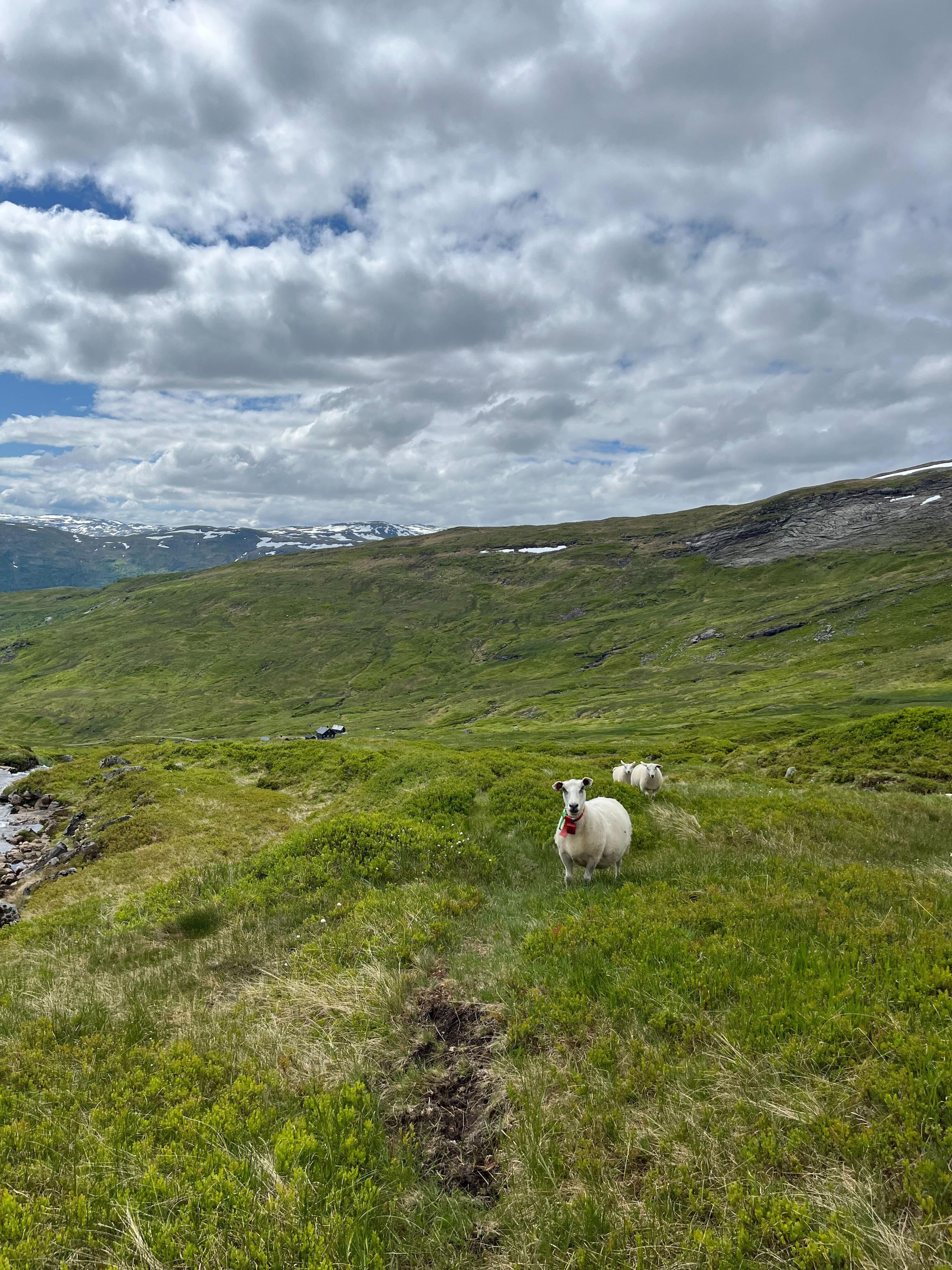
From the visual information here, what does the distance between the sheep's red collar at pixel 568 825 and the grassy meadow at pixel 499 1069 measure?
4.10ft

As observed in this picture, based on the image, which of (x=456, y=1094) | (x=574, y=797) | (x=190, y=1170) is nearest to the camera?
(x=190, y=1170)

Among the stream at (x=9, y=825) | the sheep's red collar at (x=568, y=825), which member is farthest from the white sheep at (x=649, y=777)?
the stream at (x=9, y=825)

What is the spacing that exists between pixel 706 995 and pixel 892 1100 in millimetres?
2374

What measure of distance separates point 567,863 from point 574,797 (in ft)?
6.25

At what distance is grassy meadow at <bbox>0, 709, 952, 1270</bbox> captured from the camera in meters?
4.77

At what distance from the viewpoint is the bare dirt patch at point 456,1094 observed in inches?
233

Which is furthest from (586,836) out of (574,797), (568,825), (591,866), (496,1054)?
(496,1054)

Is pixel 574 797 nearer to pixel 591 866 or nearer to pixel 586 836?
pixel 586 836

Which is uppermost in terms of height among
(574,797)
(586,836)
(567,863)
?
(574,797)

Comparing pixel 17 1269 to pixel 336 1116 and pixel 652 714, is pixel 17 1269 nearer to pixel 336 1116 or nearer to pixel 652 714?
pixel 336 1116

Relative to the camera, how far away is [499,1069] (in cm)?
693

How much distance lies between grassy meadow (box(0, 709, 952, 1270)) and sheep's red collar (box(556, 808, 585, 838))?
1.25 metres

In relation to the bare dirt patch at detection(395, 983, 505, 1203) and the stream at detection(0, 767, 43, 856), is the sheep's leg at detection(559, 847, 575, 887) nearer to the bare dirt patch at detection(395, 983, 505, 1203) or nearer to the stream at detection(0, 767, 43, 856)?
the bare dirt patch at detection(395, 983, 505, 1203)

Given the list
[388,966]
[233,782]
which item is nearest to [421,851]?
[388,966]
